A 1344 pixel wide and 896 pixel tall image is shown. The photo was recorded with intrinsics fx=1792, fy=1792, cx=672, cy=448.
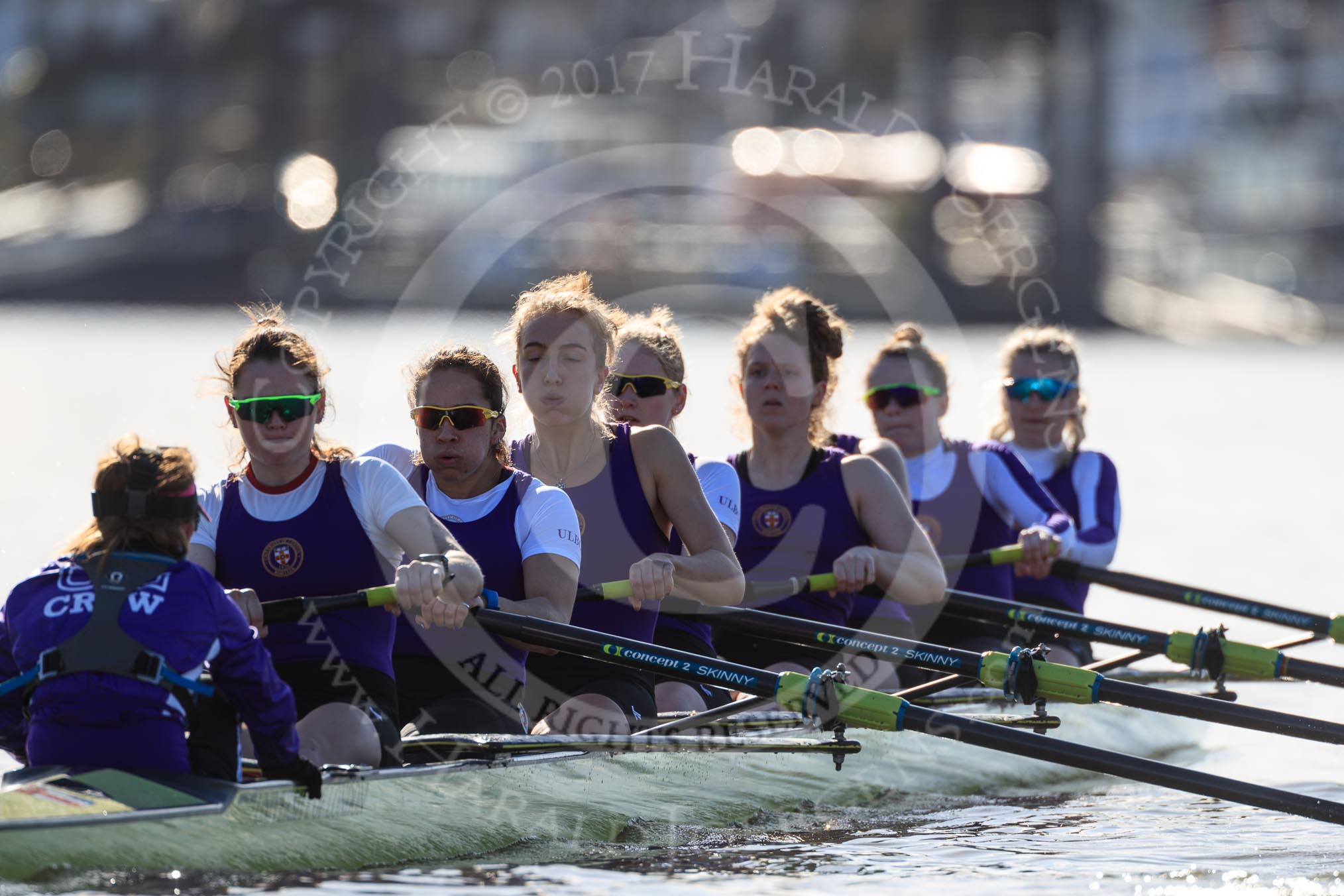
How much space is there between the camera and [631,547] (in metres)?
6.22

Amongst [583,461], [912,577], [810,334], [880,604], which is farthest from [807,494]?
[583,461]

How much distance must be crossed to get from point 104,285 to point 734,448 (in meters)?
36.4

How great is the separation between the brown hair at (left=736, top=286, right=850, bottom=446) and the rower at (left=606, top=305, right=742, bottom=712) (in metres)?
0.48

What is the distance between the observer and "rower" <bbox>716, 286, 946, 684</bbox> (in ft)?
22.7

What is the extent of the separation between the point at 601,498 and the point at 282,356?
134 centimetres

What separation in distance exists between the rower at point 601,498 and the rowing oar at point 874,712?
0.24 metres

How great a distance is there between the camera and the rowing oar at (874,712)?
5590 mm

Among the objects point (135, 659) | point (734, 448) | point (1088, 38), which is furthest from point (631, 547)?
point (1088, 38)

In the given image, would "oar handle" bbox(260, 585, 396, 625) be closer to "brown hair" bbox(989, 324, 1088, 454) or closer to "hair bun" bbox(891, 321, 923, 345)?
"hair bun" bbox(891, 321, 923, 345)

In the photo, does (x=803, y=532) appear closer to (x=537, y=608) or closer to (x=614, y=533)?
(x=614, y=533)

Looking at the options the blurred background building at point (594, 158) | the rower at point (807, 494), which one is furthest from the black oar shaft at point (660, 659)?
the blurred background building at point (594, 158)

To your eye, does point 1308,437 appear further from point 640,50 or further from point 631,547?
point 640,50

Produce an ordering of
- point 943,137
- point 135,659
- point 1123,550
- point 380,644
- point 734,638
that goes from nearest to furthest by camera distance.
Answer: point 135,659 < point 380,644 < point 734,638 < point 1123,550 < point 943,137

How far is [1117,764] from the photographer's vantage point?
5594 mm
